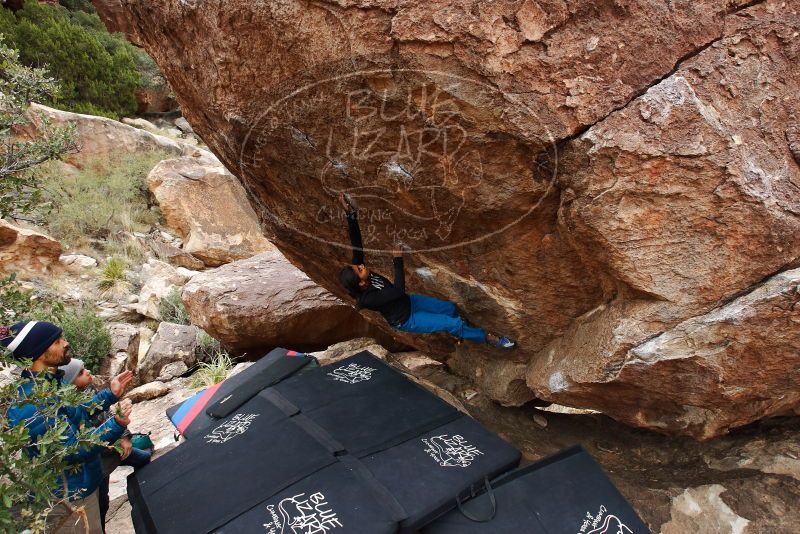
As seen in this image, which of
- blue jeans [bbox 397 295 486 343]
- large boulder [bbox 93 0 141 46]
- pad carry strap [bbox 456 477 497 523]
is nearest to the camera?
pad carry strap [bbox 456 477 497 523]

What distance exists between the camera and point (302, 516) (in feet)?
7.05

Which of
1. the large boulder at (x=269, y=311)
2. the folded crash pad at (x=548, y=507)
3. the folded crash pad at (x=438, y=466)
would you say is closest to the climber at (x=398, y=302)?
the folded crash pad at (x=438, y=466)

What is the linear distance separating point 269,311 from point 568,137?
3.51 meters

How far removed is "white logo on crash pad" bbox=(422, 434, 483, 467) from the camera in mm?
2480

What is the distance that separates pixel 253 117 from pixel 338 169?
1.56ft

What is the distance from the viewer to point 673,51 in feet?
6.13

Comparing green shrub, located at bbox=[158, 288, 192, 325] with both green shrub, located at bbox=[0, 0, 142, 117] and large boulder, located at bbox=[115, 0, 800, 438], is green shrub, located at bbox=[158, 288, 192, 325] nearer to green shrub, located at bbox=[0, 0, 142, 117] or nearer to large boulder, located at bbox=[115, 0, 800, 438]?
large boulder, located at bbox=[115, 0, 800, 438]

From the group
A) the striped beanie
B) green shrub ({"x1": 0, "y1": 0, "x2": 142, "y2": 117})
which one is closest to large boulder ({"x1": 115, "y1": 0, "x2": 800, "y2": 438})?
the striped beanie

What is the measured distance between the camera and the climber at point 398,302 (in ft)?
9.38

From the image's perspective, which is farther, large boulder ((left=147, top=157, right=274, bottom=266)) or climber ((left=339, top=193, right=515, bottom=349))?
large boulder ((left=147, top=157, right=274, bottom=266))

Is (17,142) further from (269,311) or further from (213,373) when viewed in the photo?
(213,373)

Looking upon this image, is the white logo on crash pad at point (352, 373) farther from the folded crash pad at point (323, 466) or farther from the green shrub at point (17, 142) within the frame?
the green shrub at point (17, 142)

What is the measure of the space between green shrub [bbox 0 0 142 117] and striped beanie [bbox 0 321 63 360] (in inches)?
419

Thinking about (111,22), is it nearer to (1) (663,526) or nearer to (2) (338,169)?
(2) (338,169)
